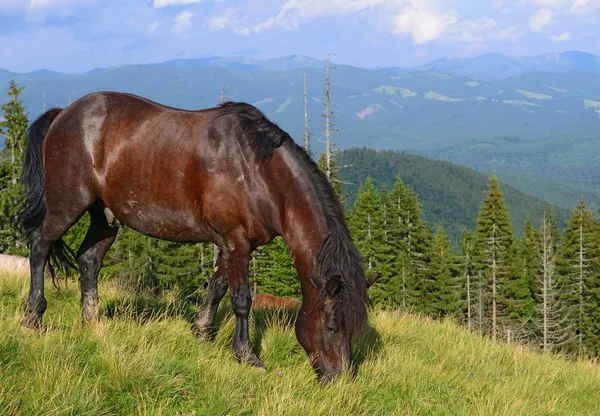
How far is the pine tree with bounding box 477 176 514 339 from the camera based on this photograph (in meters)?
53.3

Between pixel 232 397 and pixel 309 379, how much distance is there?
40.3 inches

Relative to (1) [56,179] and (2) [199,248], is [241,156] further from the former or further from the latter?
(2) [199,248]

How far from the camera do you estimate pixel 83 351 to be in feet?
16.7

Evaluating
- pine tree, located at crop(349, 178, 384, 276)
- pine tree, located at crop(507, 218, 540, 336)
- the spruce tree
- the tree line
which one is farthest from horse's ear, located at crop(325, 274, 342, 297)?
pine tree, located at crop(507, 218, 540, 336)

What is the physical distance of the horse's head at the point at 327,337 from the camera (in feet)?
17.9

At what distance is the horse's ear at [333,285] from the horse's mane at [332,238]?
65 mm

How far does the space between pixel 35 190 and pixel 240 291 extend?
9.26ft

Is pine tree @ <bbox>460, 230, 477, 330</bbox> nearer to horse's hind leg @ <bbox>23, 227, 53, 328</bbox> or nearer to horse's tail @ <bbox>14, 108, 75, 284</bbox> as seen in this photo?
horse's tail @ <bbox>14, 108, 75, 284</bbox>

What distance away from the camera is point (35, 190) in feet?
21.8

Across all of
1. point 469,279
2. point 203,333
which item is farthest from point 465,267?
point 203,333

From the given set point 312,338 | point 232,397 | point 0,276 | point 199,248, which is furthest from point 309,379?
point 199,248

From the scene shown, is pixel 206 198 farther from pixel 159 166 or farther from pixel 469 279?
pixel 469 279

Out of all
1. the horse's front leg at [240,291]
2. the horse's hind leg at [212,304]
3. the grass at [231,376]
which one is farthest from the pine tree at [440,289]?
the horse's front leg at [240,291]

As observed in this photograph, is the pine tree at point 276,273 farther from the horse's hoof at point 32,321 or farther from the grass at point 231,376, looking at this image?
the horse's hoof at point 32,321
